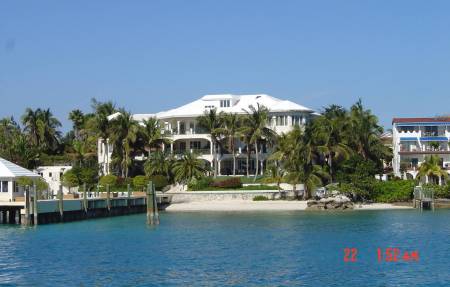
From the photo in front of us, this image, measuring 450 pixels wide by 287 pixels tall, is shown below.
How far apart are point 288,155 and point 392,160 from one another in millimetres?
24113

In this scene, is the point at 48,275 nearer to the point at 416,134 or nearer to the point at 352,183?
the point at 352,183

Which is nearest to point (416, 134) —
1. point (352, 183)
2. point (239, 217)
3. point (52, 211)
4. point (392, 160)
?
point (392, 160)

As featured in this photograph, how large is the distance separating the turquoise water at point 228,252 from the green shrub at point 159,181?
742 inches

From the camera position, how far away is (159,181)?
88.5 m

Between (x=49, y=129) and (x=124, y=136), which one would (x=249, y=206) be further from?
(x=49, y=129)

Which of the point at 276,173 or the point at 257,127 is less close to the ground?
the point at 257,127

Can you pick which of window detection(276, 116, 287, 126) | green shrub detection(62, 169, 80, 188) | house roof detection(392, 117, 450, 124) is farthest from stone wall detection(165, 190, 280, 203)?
house roof detection(392, 117, 450, 124)

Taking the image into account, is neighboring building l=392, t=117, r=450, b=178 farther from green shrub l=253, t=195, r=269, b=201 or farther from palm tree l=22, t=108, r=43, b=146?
palm tree l=22, t=108, r=43, b=146

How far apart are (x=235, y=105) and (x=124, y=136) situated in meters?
17.9

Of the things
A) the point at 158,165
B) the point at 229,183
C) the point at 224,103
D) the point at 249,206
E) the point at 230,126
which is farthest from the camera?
the point at 224,103

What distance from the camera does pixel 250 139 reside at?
304 ft

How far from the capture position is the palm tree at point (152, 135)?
3738 inches
